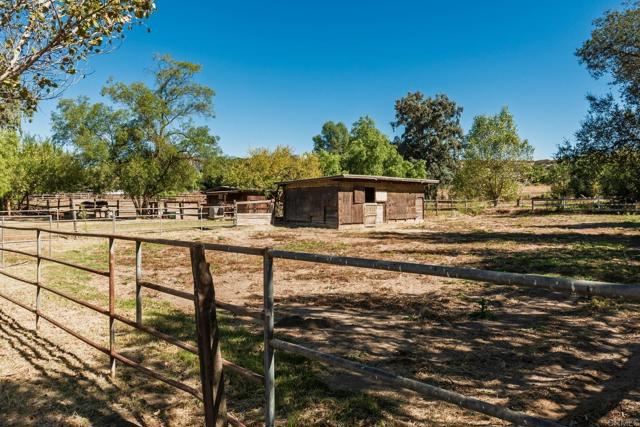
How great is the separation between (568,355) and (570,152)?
18.9m

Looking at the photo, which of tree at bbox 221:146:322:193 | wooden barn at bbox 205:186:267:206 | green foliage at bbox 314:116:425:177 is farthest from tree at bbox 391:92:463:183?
wooden barn at bbox 205:186:267:206

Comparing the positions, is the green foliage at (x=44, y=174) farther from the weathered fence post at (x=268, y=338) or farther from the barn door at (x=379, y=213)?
the weathered fence post at (x=268, y=338)

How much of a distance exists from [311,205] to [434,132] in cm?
3774

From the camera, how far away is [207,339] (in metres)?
2.78

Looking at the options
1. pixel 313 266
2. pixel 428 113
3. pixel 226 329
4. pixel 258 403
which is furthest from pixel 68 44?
pixel 428 113

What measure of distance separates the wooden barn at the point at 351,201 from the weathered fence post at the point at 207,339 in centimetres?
2157

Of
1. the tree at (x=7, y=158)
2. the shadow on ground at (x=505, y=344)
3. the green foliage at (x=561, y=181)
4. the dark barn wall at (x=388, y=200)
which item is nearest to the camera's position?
the shadow on ground at (x=505, y=344)

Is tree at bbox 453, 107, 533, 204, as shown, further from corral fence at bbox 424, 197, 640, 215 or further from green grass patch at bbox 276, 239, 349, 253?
green grass patch at bbox 276, 239, 349, 253

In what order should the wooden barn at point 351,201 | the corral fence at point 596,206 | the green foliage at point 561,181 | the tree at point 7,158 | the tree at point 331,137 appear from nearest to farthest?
the wooden barn at point 351,201
the tree at point 7,158
the corral fence at point 596,206
the green foliage at point 561,181
the tree at point 331,137

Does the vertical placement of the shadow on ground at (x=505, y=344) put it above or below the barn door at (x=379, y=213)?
below

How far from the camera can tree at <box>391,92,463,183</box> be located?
58.1 m

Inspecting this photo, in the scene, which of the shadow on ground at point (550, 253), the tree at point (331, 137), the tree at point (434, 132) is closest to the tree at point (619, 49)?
the shadow on ground at point (550, 253)

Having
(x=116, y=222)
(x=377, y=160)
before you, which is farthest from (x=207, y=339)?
(x=377, y=160)

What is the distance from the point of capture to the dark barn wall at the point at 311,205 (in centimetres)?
2581
